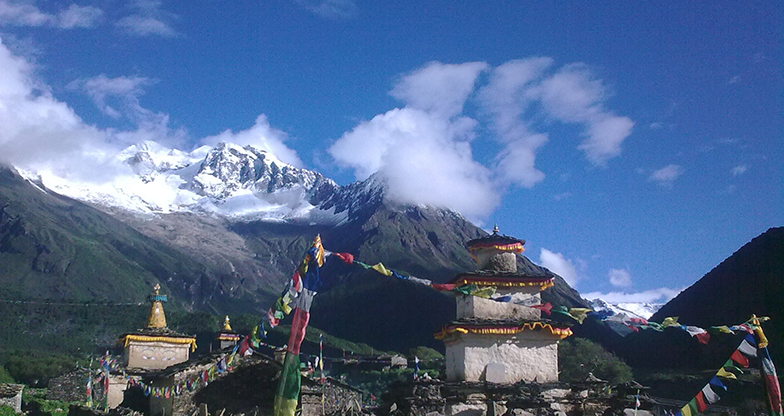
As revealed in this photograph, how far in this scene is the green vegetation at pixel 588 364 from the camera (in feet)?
165

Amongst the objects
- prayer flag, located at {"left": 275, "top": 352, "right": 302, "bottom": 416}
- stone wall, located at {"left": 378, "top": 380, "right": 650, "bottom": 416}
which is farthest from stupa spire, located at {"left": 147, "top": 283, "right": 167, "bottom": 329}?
prayer flag, located at {"left": 275, "top": 352, "right": 302, "bottom": 416}

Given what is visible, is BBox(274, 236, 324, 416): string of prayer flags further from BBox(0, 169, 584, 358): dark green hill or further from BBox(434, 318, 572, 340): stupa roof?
BBox(0, 169, 584, 358): dark green hill

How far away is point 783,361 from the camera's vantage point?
4372cm

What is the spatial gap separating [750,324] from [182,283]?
120109 millimetres

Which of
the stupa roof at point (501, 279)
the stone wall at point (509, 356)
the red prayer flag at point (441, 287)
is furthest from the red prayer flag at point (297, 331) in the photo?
the stupa roof at point (501, 279)

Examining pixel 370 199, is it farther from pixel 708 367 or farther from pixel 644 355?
pixel 708 367

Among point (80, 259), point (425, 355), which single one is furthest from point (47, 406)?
point (80, 259)

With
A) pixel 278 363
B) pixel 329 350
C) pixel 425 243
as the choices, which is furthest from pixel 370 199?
pixel 278 363

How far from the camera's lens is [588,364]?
51750 mm

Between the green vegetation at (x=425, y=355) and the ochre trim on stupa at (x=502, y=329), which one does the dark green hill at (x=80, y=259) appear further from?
the ochre trim on stupa at (x=502, y=329)

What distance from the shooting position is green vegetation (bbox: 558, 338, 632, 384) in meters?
50.2

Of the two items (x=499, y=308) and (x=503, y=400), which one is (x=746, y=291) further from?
(x=503, y=400)

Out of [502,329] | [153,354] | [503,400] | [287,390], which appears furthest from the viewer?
[153,354]

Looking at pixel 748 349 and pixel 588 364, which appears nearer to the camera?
pixel 748 349
